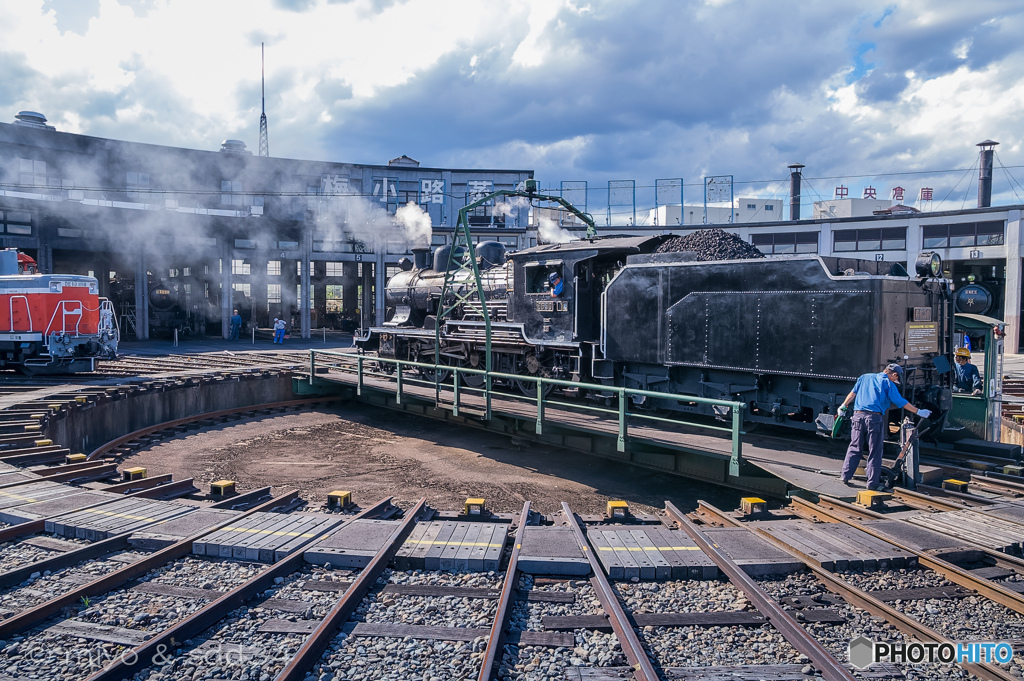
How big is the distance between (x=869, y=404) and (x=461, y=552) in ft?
15.4

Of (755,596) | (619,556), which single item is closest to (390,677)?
(619,556)

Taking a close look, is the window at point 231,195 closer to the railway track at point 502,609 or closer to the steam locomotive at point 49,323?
the steam locomotive at point 49,323

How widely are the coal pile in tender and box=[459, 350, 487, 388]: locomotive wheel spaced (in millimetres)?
4733

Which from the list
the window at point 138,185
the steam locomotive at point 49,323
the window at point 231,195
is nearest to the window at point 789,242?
the window at point 231,195

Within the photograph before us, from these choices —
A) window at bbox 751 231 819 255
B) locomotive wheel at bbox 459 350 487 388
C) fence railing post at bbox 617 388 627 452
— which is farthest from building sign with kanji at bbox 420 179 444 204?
fence railing post at bbox 617 388 627 452

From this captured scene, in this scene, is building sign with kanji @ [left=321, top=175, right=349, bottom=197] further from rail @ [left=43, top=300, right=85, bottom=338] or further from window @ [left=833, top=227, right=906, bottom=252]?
window @ [left=833, top=227, right=906, bottom=252]

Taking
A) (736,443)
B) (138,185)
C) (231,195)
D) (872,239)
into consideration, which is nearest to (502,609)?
(736,443)

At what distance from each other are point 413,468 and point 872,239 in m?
24.7

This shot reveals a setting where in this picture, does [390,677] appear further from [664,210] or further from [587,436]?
[664,210]

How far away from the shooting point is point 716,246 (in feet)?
31.0

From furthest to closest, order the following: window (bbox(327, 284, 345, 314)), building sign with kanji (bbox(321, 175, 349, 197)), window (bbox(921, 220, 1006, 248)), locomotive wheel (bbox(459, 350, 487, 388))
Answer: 1. window (bbox(327, 284, 345, 314))
2. building sign with kanji (bbox(321, 175, 349, 197))
3. window (bbox(921, 220, 1006, 248))
4. locomotive wheel (bbox(459, 350, 487, 388))

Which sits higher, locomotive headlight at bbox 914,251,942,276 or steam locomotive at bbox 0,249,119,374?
locomotive headlight at bbox 914,251,942,276

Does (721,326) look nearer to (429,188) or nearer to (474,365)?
(474,365)

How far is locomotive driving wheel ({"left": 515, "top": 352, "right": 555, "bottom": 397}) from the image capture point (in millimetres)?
11555
